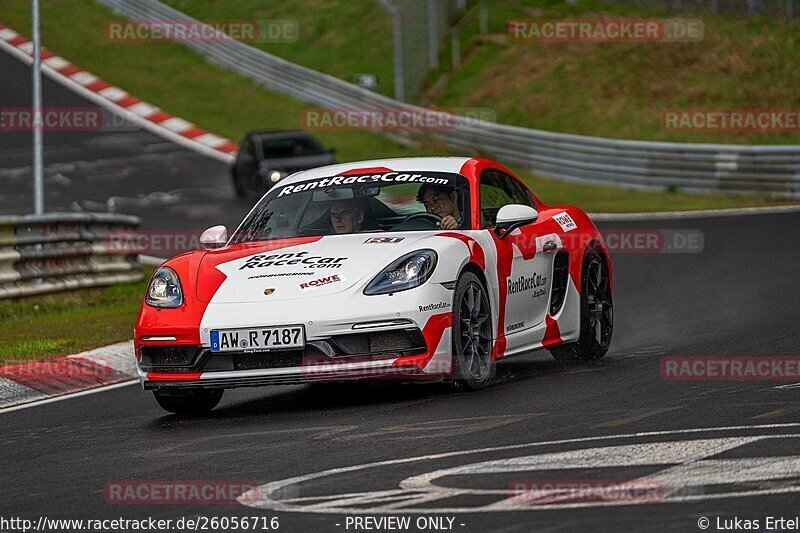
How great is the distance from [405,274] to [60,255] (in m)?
8.36

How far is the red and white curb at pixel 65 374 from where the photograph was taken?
31.5 ft

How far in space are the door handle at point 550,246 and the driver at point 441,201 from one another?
2.52 feet

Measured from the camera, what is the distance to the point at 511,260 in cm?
895

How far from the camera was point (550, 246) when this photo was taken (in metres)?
9.50

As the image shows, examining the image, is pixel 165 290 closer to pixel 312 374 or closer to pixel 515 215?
pixel 312 374

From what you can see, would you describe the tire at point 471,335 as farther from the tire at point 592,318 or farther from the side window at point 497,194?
the tire at point 592,318

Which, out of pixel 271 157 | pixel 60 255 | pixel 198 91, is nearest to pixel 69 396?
pixel 60 255

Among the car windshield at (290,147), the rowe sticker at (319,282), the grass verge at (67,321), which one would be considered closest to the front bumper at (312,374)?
the rowe sticker at (319,282)

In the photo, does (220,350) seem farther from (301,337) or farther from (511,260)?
(511,260)

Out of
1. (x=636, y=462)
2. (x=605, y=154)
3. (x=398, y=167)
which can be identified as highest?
(x=398, y=167)

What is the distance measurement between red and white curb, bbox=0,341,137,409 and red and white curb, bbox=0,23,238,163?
2025 centimetres

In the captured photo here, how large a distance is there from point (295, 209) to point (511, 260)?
4.52 ft

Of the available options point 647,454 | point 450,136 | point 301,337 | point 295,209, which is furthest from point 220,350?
point 450,136

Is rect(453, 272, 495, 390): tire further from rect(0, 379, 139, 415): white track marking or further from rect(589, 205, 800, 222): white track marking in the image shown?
rect(589, 205, 800, 222): white track marking
